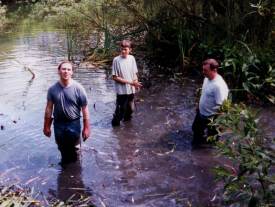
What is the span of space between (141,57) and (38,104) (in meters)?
5.03

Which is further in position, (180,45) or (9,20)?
(9,20)

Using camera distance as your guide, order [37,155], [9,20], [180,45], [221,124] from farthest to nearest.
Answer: [9,20] → [180,45] → [37,155] → [221,124]

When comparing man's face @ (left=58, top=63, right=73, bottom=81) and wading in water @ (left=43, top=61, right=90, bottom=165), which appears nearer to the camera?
man's face @ (left=58, top=63, right=73, bottom=81)

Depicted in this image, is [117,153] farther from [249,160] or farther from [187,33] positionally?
[187,33]

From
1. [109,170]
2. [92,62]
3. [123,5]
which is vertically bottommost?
[109,170]

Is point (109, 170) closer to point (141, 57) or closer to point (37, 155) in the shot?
point (37, 155)

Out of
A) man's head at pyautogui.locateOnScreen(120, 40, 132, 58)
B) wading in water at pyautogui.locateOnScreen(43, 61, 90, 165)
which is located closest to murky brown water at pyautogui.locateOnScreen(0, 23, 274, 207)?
wading in water at pyautogui.locateOnScreen(43, 61, 90, 165)

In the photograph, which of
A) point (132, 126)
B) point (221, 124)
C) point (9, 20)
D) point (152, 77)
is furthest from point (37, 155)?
point (9, 20)

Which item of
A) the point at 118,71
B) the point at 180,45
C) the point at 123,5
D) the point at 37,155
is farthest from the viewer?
the point at 123,5

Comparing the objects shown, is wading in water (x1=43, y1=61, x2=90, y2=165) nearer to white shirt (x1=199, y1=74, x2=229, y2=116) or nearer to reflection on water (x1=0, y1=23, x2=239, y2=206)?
reflection on water (x1=0, y1=23, x2=239, y2=206)

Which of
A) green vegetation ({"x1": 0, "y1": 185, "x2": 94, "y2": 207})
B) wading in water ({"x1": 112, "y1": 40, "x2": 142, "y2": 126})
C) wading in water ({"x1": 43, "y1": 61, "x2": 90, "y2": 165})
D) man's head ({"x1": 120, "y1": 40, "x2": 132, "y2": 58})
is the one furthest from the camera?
wading in water ({"x1": 112, "y1": 40, "x2": 142, "y2": 126})

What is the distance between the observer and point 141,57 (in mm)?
15016

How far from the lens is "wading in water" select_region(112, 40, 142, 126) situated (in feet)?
27.7

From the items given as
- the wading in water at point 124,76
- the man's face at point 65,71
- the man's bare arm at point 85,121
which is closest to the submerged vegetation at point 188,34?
the man's bare arm at point 85,121
